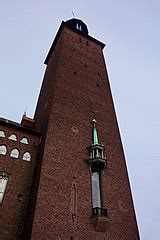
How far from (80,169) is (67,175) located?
3.66ft

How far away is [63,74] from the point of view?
21984mm

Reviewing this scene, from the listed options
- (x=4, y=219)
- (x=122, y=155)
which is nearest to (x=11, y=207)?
(x=4, y=219)

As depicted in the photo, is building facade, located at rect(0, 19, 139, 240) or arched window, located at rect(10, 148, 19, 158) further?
arched window, located at rect(10, 148, 19, 158)

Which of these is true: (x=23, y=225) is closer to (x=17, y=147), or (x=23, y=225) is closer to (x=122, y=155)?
(x=17, y=147)

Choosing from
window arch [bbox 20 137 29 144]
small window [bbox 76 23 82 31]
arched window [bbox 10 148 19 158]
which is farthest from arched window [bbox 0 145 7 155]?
small window [bbox 76 23 82 31]

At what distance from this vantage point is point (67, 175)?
15156mm

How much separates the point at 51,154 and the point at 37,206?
344 centimetres

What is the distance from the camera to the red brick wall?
13741mm

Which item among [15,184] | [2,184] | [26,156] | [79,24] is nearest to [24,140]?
[26,156]

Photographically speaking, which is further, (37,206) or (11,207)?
(11,207)

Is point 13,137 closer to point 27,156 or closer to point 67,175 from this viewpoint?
point 27,156

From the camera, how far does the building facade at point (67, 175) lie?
44.1 feet

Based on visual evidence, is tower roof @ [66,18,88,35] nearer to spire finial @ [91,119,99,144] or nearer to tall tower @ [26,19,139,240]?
tall tower @ [26,19,139,240]

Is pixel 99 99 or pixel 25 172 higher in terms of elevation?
pixel 99 99
